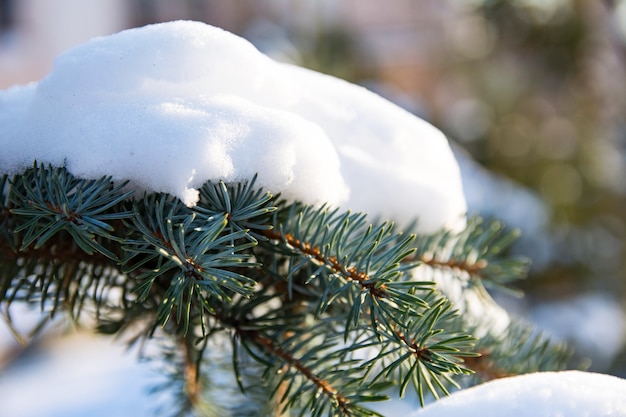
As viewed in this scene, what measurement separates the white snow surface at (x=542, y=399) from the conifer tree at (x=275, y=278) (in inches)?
0.5

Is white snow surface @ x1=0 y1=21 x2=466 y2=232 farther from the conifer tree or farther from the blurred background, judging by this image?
the blurred background

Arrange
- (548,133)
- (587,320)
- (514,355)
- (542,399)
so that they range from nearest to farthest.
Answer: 1. (542,399)
2. (514,355)
3. (587,320)
4. (548,133)

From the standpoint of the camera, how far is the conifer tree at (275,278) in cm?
27

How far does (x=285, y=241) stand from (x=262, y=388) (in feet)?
0.46

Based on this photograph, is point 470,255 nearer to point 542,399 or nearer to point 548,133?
point 542,399

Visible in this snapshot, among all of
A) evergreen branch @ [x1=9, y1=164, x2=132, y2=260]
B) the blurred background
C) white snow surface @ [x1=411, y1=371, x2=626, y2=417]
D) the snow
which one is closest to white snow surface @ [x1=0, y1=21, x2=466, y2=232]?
evergreen branch @ [x1=9, y1=164, x2=132, y2=260]

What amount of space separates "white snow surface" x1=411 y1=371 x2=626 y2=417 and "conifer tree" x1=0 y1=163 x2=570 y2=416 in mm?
12

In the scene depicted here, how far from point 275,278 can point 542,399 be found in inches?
5.5

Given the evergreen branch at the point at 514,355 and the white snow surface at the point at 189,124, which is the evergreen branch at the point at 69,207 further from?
the evergreen branch at the point at 514,355

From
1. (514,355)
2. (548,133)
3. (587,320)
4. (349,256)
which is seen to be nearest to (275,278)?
(349,256)

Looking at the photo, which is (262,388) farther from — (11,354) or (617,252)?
(617,252)

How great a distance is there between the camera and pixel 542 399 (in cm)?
25

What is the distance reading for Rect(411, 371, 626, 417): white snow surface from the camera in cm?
24

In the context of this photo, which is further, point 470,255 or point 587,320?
point 587,320
